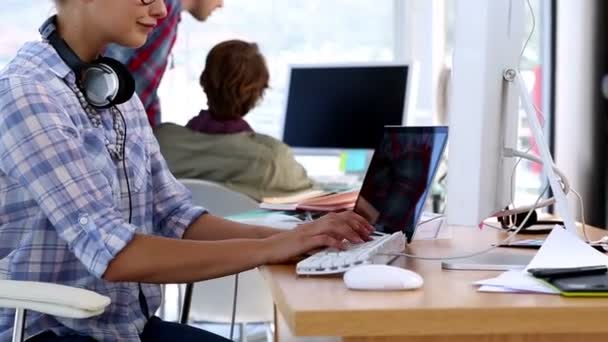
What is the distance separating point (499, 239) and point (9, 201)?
0.85m

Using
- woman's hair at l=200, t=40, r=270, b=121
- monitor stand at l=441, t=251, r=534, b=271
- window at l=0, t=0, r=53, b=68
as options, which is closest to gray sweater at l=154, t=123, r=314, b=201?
woman's hair at l=200, t=40, r=270, b=121

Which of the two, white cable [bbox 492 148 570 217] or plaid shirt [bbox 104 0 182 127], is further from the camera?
plaid shirt [bbox 104 0 182 127]

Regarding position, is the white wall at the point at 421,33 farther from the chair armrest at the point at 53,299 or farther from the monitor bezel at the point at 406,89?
the chair armrest at the point at 53,299

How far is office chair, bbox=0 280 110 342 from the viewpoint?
126cm

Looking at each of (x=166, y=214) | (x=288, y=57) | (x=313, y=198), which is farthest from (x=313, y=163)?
(x=166, y=214)

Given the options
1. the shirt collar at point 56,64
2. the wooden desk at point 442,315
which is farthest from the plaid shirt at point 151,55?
the wooden desk at point 442,315

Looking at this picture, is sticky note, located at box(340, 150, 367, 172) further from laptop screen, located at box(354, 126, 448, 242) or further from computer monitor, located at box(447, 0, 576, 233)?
computer monitor, located at box(447, 0, 576, 233)

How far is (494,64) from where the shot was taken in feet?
4.72

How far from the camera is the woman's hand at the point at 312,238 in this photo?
4.60 ft

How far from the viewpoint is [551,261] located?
1312 millimetres

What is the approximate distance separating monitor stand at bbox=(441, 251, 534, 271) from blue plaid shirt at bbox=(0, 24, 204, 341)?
470mm

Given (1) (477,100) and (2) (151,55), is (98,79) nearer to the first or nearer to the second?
(1) (477,100)

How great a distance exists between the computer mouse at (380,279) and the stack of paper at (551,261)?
0.09 m

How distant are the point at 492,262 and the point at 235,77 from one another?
6.13 feet
